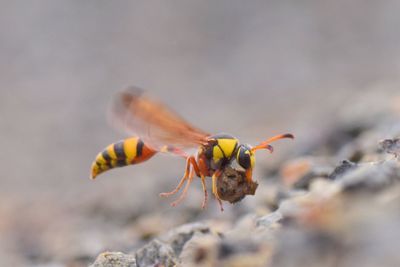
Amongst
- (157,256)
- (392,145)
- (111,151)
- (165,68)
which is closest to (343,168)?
(392,145)

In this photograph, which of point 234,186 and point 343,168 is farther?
point 234,186

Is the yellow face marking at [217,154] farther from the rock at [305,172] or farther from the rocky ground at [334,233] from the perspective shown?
the rocky ground at [334,233]

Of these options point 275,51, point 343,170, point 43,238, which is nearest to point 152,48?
point 275,51

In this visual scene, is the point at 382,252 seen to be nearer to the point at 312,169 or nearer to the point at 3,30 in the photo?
the point at 312,169

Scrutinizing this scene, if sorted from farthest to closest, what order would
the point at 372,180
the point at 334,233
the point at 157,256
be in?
1. the point at 157,256
2. the point at 372,180
3. the point at 334,233

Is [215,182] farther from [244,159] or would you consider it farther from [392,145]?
[392,145]
